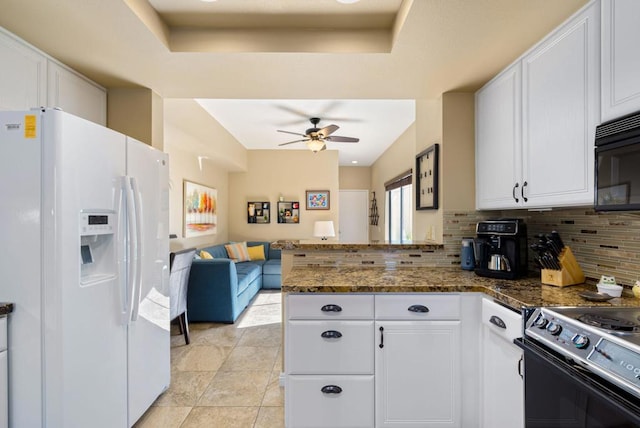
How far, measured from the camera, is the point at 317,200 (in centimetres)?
639

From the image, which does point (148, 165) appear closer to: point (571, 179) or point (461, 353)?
point (461, 353)

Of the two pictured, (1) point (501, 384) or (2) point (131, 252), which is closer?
(1) point (501, 384)

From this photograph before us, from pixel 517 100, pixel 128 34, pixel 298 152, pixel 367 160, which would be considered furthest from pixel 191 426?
pixel 367 160

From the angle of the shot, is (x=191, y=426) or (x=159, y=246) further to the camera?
(x=159, y=246)

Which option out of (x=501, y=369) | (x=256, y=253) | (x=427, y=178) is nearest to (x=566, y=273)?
(x=501, y=369)

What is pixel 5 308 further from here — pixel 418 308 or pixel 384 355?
pixel 418 308

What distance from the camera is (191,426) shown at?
1.93 meters

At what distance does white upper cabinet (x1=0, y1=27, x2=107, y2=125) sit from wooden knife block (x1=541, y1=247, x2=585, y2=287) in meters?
3.03

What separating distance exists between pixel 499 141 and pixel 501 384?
56.0 inches

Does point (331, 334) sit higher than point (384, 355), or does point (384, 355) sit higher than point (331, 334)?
point (331, 334)

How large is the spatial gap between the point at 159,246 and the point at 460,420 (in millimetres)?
2083

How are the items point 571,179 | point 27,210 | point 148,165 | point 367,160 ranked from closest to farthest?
point 27,210, point 571,179, point 148,165, point 367,160

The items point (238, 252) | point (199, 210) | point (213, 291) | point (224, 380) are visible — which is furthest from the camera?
point (238, 252)

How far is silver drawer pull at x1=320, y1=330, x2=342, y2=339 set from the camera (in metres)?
1.70
